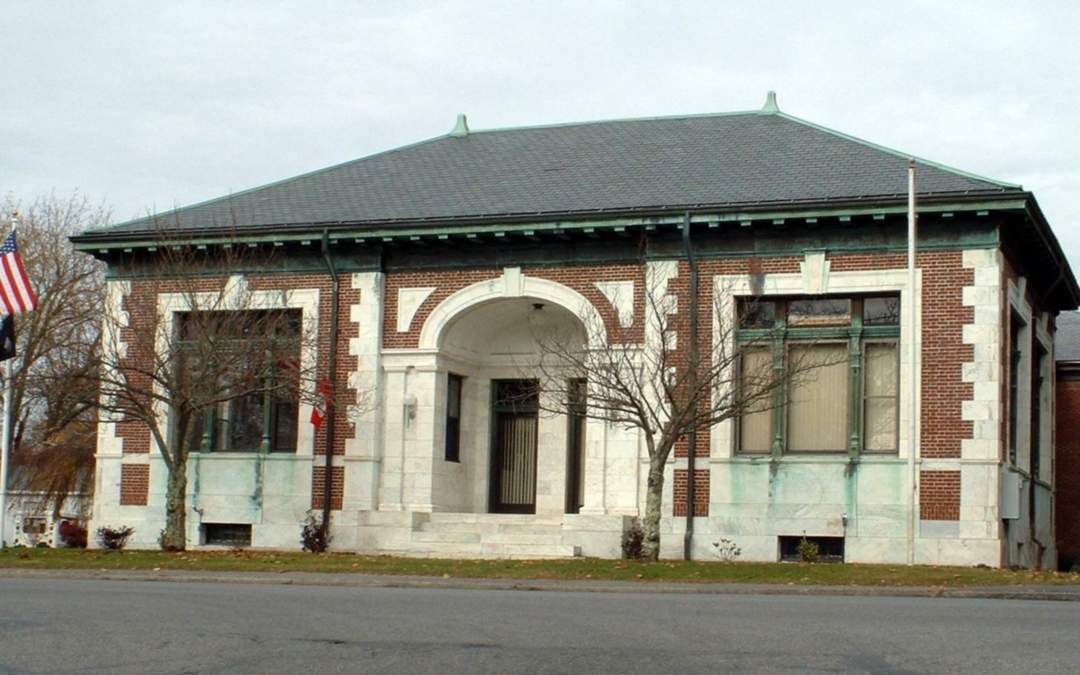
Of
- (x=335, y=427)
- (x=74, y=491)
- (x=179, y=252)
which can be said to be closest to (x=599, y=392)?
(x=335, y=427)

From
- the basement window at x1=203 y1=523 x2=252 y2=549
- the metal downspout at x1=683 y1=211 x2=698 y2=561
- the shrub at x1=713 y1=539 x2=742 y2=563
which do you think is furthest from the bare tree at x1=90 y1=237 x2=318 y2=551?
the shrub at x1=713 y1=539 x2=742 y2=563

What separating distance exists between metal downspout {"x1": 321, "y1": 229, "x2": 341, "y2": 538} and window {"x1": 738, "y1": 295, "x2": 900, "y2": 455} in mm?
7690

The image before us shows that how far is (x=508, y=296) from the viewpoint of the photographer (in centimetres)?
2967

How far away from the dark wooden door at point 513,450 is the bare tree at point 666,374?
87.0 inches

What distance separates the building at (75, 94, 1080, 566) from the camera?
26703mm

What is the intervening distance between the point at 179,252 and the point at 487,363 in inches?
251

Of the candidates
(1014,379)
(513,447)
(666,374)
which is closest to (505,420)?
(513,447)

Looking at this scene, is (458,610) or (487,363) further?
(487,363)

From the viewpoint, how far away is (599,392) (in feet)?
87.9

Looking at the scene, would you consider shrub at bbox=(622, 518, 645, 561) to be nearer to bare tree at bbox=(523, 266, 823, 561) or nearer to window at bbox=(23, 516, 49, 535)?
bare tree at bbox=(523, 266, 823, 561)

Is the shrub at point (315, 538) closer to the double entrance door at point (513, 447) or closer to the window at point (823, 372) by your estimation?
the double entrance door at point (513, 447)

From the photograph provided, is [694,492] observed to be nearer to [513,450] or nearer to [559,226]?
[559,226]

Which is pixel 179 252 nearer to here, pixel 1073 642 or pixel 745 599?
pixel 745 599

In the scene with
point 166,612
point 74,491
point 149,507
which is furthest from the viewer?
point 74,491
